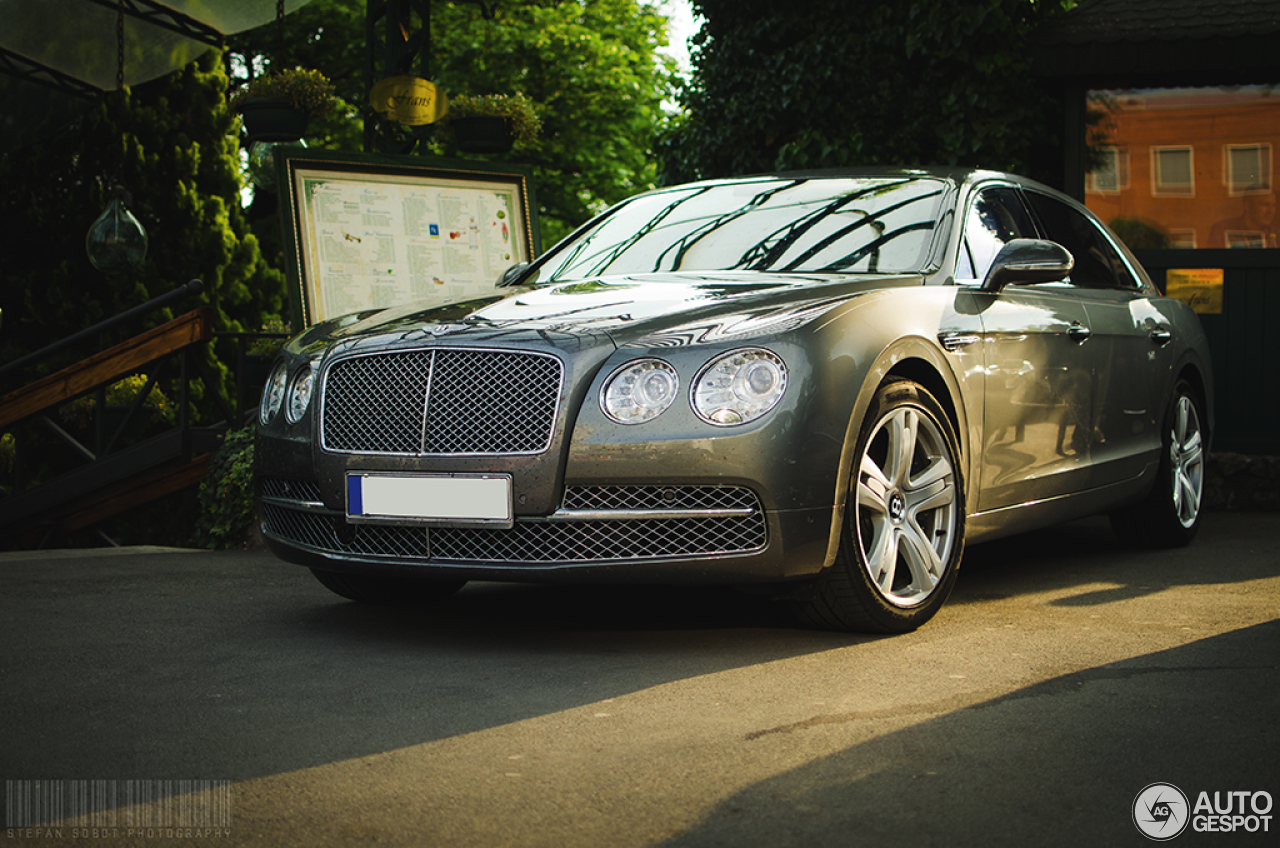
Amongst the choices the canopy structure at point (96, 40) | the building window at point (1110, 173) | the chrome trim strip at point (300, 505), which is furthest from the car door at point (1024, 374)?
the canopy structure at point (96, 40)

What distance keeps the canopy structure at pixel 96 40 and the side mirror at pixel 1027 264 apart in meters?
8.28

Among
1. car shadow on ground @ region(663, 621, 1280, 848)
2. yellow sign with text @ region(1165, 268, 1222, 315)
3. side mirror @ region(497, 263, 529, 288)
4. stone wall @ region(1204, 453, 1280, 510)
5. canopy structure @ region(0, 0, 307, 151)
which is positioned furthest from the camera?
canopy structure @ region(0, 0, 307, 151)

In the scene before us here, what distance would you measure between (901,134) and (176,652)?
7.69m

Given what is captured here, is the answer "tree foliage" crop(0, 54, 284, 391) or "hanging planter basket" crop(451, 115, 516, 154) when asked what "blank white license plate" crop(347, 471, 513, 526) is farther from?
"tree foliage" crop(0, 54, 284, 391)

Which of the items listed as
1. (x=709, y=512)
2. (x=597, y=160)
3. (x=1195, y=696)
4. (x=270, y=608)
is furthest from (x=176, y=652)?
→ (x=597, y=160)

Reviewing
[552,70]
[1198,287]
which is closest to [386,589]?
[1198,287]

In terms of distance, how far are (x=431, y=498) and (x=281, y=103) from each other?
667 cm

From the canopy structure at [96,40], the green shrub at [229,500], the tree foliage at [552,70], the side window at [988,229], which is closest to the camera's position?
the side window at [988,229]

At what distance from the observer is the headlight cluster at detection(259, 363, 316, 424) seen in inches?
177

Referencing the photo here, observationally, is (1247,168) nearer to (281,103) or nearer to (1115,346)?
(1115,346)

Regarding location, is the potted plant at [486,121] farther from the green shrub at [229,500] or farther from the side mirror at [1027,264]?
the side mirror at [1027,264]

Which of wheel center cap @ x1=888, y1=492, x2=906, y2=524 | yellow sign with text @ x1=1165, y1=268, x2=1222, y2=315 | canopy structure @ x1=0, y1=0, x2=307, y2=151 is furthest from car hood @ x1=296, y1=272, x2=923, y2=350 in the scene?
Answer: canopy structure @ x1=0, y1=0, x2=307, y2=151

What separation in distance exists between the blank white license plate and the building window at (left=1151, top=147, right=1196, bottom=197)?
731 cm

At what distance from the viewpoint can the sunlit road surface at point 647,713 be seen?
2.62m
